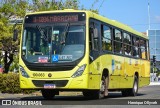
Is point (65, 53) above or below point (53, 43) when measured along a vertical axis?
below

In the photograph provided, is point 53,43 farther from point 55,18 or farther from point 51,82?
point 51,82

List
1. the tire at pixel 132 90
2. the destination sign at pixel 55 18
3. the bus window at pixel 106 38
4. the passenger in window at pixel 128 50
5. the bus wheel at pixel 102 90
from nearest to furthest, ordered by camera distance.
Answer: the destination sign at pixel 55 18 → the bus wheel at pixel 102 90 → the bus window at pixel 106 38 → the passenger in window at pixel 128 50 → the tire at pixel 132 90

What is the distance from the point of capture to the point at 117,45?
2050 cm

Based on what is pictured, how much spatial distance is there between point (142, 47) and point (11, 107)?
13025mm

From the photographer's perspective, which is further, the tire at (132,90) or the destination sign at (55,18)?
the tire at (132,90)

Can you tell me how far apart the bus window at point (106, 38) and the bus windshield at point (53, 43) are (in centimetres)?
189

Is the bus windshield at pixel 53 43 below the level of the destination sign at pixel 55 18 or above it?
below

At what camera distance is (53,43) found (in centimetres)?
1700

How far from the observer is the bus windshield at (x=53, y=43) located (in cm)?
1675

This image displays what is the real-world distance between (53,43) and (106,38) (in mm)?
2921

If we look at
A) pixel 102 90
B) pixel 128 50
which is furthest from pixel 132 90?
pixel 102 90

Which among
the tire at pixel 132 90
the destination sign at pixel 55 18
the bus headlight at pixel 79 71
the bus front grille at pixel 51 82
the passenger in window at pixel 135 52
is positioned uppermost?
the destination sign at pixel 55 18

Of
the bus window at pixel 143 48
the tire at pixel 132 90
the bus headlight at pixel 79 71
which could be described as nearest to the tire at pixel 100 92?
the bus headlight at pixel 79 71

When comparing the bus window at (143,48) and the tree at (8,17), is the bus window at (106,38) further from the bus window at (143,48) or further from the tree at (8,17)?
the tree at (8,17)
